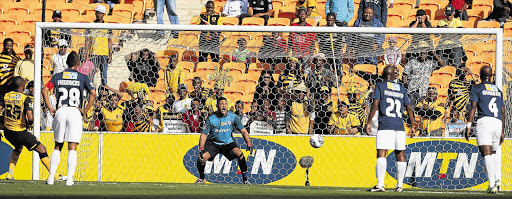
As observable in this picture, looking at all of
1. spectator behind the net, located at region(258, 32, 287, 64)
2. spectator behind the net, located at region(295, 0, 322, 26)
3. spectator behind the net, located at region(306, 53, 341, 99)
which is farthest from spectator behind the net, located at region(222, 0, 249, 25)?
spectator behind the net, located at region(306, 53, 341, 99)

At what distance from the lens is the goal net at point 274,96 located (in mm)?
12477

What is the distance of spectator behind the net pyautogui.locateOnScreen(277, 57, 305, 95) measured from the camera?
42.8 ft

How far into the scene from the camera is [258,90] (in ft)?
43.7

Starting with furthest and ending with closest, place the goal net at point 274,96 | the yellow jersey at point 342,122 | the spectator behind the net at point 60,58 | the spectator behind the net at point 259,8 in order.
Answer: the spectator behind the net at point 259,8
the spectator behind the net at point 60,58
the yellow jersey at point 342,122
the goal net at point 274,96

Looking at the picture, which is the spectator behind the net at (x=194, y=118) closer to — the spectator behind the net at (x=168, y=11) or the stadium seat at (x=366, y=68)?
the stadium seat at (x=366, y=68)

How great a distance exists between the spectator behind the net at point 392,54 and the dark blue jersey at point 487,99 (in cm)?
314

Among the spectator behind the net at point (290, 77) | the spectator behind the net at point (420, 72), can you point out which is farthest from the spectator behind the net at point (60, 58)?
the spectator behind the net at point (420, 72)

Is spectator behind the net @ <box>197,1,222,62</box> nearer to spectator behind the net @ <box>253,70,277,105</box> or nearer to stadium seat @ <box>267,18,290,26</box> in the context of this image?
spectator behind the net @ <box>253,70,277,105</box>

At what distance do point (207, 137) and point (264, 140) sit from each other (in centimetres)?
104

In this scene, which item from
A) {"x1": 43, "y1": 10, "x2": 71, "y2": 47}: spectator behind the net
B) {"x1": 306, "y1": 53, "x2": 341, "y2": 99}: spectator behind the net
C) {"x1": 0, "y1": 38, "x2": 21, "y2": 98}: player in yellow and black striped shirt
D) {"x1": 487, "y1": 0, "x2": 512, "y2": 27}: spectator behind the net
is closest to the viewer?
{"x1": 43, "y1": 10, "x2": 71, "y2": 47}: spectator behind the net

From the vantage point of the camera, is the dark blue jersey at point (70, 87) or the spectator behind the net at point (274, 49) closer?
the dark blue jersey at point (70, 87)

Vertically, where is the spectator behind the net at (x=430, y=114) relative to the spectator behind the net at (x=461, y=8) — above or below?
below

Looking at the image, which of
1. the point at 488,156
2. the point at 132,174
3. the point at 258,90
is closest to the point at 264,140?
the point at 258,90

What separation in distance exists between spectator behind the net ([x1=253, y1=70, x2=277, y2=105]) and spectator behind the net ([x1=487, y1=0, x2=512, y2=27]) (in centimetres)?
588
